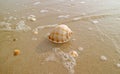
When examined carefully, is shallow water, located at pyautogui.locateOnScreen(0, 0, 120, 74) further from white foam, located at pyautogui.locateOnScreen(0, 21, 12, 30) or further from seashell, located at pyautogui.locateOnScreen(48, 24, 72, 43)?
seashell, located at pyautogui.locateOnScreen(48, 24, 72, 43)

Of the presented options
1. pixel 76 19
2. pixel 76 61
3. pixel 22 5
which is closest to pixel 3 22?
pixel 22 5

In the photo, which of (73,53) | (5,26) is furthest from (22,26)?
(73,53)

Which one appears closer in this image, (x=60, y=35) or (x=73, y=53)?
(x=73, y=53)

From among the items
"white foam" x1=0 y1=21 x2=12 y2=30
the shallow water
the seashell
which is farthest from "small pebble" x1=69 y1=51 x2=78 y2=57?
"white foam" x1=0 y1=21 x2=12 y2=30

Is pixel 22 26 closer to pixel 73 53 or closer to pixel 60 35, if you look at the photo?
pixel 60 35

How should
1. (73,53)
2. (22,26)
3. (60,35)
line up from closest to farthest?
(73,53) < (60,35) < (22,26)

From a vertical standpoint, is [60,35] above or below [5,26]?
above

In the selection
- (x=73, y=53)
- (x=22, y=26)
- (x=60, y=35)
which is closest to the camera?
(x=73, y=53)

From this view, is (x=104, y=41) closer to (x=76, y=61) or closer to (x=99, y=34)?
(x=99, y=34)
